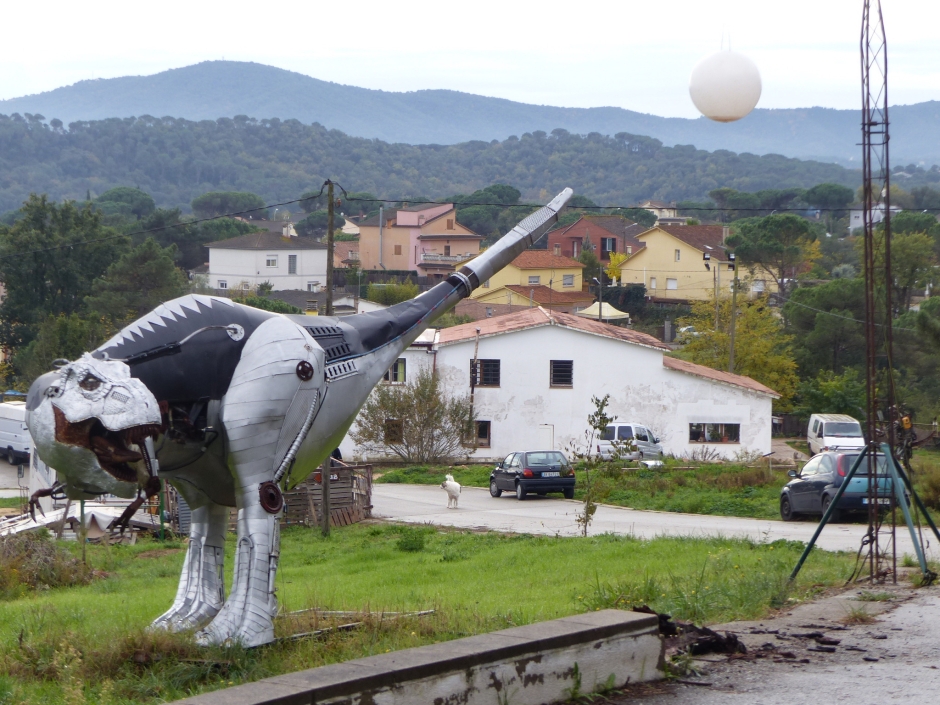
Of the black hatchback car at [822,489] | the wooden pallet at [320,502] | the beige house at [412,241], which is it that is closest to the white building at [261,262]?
the beige house at [412,241]

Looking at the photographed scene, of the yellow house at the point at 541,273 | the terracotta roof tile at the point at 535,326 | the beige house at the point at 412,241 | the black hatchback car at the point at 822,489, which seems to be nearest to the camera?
the black hatchback car at the point at 822,489

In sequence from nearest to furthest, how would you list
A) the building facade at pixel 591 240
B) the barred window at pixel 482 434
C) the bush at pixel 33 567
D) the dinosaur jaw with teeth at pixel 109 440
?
the dinosaur jaw with teeth at pixel 109 440
the bush at pixel 33 567
the barred window at pixel 482 434
the building facade at pixel 591 240

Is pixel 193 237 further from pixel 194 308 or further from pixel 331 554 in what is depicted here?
pixel 194 308

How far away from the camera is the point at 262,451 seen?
8.29 meters

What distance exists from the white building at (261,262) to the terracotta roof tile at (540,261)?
639 inches

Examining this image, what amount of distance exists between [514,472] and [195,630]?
2245 cm

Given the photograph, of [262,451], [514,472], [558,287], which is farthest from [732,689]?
[558,287]

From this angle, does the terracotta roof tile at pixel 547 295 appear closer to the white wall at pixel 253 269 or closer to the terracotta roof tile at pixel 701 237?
the terracotta roof tile at pixel 701 237

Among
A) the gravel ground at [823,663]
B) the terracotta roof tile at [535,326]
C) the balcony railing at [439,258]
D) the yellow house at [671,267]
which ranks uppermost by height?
the balcony railing at [439,258]

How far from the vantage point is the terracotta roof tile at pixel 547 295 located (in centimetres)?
6956

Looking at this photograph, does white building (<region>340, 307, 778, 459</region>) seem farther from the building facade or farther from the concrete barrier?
the building facade

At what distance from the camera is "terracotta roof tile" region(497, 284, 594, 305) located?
69.6 metres

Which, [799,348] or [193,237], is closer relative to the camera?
[799,348]

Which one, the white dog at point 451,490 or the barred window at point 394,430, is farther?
the barred window at point 394,430
